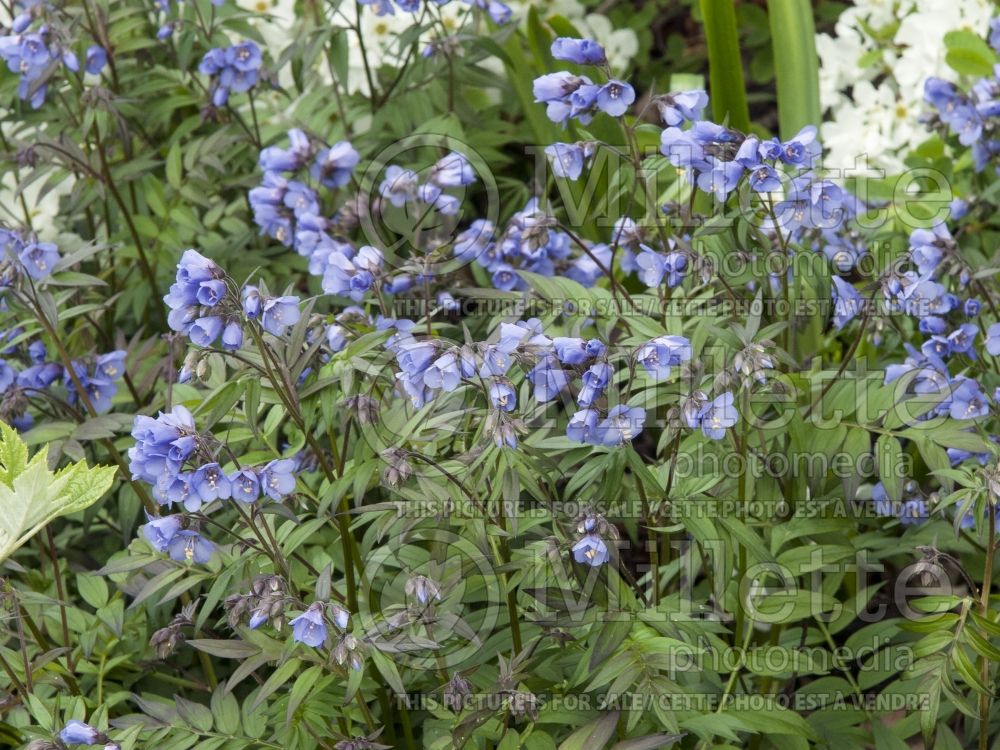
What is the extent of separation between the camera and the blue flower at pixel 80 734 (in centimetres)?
182

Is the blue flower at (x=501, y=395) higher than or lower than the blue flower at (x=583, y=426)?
higher

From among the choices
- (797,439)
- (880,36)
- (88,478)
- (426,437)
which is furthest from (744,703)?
(880,36)

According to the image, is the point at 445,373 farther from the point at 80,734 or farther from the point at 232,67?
the point at 232,67

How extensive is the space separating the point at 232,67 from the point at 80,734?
178cm

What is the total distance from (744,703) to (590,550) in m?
0.46

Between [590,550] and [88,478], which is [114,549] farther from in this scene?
[590,550]

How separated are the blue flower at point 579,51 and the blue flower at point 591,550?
0.83 m

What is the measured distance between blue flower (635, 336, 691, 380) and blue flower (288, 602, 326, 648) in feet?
2.02

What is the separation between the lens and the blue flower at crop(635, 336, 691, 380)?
6.10ft

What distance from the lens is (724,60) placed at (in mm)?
3336

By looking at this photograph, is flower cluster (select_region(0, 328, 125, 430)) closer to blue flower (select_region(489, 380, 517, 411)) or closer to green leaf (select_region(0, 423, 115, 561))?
green leaf (select_region(0, 423, 115, 561))

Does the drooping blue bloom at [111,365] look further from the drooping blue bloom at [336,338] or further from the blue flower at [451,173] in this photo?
the blue flower at [451,173]

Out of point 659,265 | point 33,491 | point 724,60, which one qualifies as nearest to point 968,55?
point 724,60

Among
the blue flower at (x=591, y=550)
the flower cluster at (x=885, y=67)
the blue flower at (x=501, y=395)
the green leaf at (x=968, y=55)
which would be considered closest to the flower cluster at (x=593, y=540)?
the blue flower at (x=591, y=550)
